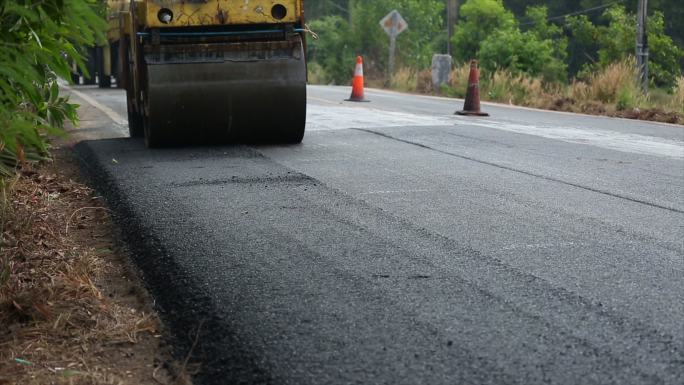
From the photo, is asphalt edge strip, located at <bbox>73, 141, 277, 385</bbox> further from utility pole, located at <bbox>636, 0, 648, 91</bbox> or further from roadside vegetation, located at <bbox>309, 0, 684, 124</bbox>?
utility pole, located at <bbox>636, 0, 648, 91</bbox>

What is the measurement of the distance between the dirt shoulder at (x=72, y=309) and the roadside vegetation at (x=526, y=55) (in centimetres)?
1110

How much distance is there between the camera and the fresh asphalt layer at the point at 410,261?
9.94ft

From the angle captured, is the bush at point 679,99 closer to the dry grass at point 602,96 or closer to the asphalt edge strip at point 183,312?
the dry grass at point 602,96

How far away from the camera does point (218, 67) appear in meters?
8.34

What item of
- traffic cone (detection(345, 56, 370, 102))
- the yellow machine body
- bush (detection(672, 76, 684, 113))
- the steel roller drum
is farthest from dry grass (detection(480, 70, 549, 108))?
the yellow machine body

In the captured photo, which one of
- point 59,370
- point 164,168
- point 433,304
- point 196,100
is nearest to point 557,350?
point 433,304

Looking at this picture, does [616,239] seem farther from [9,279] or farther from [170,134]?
[170,134]

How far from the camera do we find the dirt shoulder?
308 centimetres

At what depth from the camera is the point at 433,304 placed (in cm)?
357

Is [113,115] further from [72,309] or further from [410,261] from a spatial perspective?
[72,309]

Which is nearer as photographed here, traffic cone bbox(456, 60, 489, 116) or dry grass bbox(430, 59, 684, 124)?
traffic cone bbox(456, 60, 489, 116)

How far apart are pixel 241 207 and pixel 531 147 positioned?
427 cm

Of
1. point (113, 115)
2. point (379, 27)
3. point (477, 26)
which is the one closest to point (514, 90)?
point (113, 115)

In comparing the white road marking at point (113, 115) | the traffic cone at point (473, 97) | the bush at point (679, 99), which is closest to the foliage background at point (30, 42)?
the white road marking at point (113, 115)
